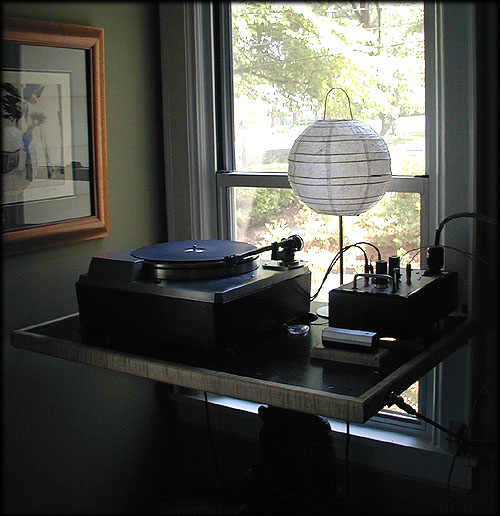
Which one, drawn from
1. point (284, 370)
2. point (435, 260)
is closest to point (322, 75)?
point (435, 260)

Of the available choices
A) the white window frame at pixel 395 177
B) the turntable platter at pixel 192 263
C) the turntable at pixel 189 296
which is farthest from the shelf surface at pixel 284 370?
the white window frame at pixel 395 177

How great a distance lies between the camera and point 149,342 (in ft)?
4.50

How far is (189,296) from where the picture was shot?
4.12ft

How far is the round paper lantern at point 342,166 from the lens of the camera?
1.51 metres

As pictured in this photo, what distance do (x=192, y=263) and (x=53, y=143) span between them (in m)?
0.67

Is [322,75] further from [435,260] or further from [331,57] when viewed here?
[435,260]

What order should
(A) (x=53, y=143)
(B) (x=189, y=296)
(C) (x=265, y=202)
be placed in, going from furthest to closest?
(C) (x=265, y=202) < (A) (x=53, y=143) < (B) (x=189, y=296)

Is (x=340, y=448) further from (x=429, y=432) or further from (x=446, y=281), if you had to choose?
(x=446, y=281)

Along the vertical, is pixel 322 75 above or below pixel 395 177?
above

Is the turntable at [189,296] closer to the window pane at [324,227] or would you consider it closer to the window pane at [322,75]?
the window pane at [324,227]

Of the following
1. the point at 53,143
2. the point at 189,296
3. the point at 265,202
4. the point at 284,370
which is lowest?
the point at 284,370

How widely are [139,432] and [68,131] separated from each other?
5.45 ft

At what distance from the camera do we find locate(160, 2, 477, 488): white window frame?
5.25 ft

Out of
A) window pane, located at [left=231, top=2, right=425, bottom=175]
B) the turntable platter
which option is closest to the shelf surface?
the turntable platter
